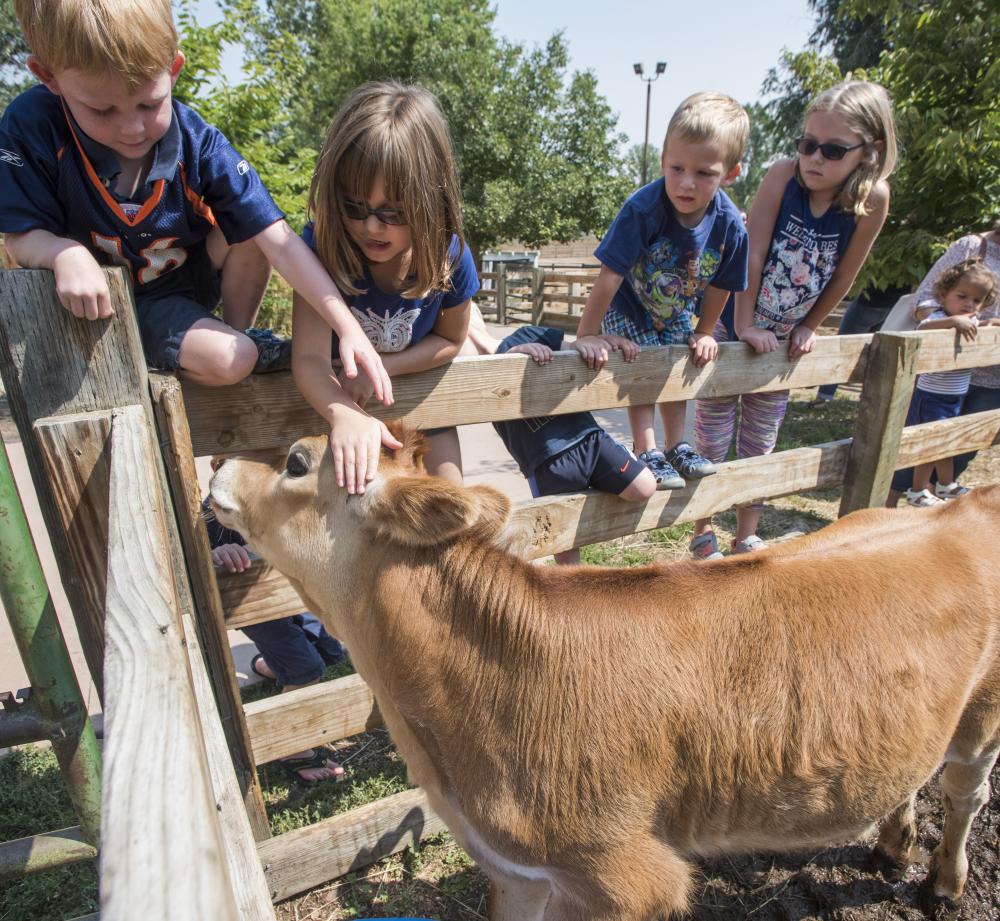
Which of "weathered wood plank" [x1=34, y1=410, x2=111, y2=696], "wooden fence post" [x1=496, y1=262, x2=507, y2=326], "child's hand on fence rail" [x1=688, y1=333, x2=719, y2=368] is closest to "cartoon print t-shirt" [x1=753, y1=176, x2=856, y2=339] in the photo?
"child's hand on fence rail" [x1=688, y1=333, x2=719, y2=368]

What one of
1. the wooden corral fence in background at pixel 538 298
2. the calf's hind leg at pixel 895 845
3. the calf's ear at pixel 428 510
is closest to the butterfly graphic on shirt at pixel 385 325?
the calf's ear at pixel 428 510

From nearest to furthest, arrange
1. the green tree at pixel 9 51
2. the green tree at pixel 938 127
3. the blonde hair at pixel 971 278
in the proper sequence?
the blonde hair at pixel 971 278
the green tree at pixel 938 127
the green tree at pixel 9 51

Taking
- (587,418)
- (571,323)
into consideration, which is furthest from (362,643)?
(571,323)

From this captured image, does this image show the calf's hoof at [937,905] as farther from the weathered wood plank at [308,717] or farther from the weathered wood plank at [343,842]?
the weathered wood plank at [308,717]

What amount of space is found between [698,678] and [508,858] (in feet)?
2.62

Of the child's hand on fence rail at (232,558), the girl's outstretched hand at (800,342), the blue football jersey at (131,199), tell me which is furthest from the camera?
the girl's outstretched hand at (800,342)

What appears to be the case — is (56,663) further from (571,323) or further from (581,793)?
(571,323)

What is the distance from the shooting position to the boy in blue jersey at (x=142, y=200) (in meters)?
1.61

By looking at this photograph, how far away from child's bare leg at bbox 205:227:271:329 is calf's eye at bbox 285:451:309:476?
1.76ft

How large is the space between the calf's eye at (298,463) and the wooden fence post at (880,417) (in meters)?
3.09

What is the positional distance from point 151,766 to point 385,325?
186 centimetres

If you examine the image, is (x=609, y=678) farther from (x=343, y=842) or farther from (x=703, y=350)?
(x=703, y=350)

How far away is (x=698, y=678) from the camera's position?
2.08 meters

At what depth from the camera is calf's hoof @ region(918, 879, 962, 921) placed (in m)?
2.73
